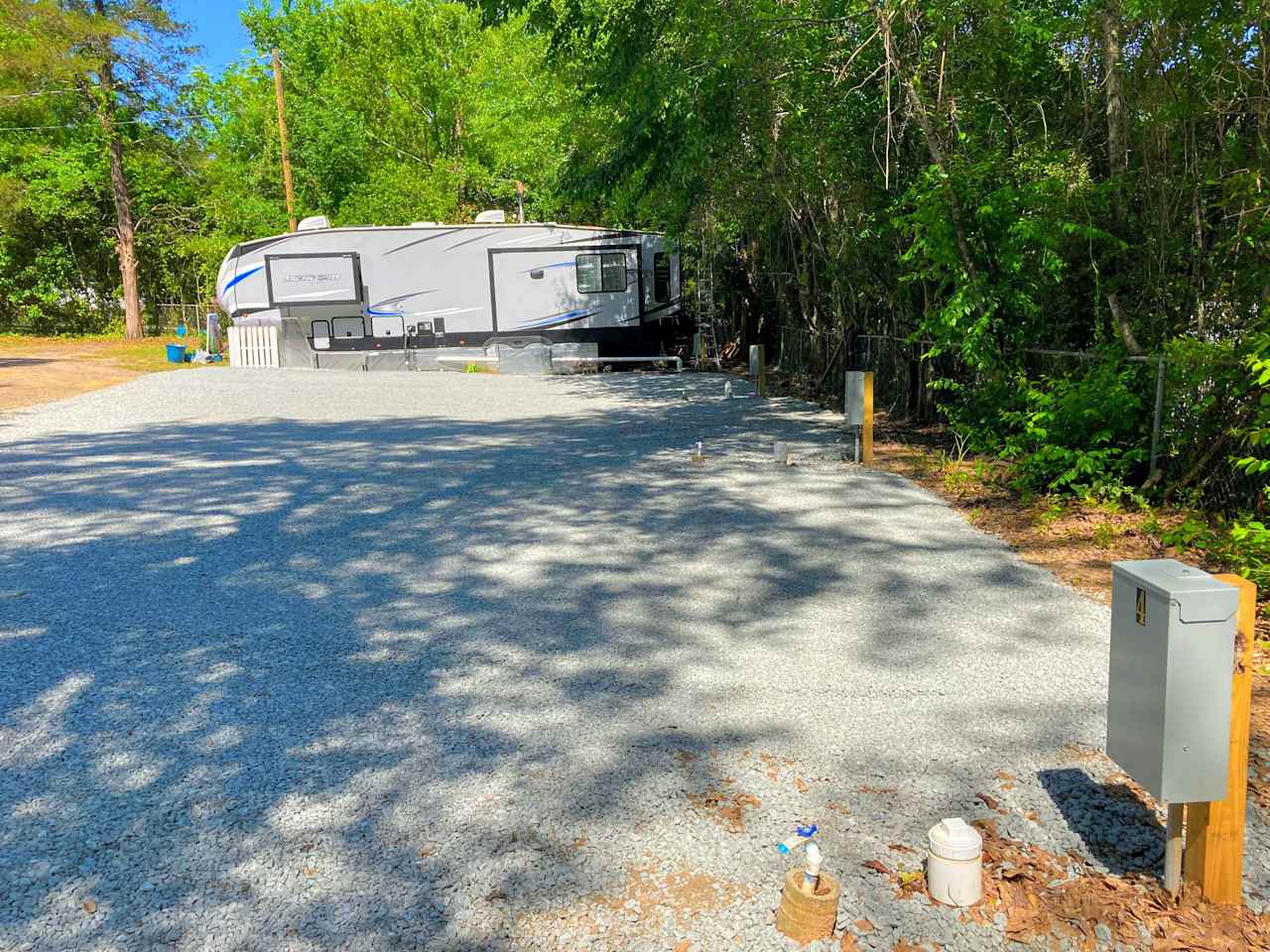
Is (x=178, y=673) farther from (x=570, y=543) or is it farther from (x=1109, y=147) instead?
(x=1109, y=147)

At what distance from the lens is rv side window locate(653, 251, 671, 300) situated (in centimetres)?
2461

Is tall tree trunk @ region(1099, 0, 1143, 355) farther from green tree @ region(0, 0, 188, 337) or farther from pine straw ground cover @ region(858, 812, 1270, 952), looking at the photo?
green tree @ region(0, 0, 188, 337)

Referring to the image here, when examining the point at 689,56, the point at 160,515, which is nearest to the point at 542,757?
the point at 160,515

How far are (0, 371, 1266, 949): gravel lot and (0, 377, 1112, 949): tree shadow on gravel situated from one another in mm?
19

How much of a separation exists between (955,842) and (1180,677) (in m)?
0.77

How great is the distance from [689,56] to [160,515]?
295 inches

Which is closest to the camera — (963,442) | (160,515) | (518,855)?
(518,855)

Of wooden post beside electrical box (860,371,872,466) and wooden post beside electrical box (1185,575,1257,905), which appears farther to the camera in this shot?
wooden post beside electrical box (860,371,872,466)

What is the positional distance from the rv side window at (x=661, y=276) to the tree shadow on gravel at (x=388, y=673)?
51.1 ft

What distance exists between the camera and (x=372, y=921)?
2.89m

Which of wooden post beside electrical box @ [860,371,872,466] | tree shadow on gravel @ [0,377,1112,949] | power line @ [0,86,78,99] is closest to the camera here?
tree shadow on gravel @ [0,377,1112,949]

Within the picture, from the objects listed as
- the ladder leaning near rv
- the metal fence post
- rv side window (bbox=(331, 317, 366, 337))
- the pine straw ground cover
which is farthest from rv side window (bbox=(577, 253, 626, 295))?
the pine straw ground cover

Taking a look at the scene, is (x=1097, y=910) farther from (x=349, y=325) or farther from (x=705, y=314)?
(x=349, y=325)

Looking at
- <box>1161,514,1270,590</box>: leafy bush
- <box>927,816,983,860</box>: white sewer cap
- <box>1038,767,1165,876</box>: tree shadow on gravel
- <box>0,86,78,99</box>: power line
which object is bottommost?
<box>1038,767,1165,876</box>: tree shadow on gravel
